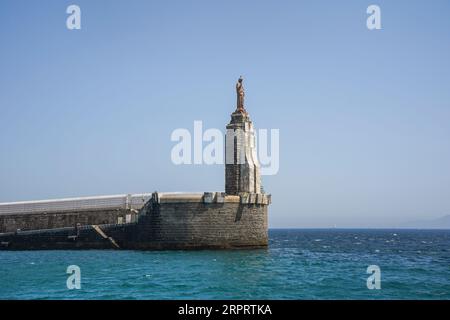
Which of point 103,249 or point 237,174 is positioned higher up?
point 237,174

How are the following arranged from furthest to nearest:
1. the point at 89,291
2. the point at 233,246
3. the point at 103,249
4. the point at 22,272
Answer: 1. the point at 103,249
2. the point at 233,246
3. the point at 22,272
4. the point at 89,291

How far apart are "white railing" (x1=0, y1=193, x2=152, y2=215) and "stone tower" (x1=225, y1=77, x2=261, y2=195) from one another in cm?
826

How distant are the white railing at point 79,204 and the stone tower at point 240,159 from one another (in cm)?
826

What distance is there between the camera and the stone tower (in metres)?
40.6

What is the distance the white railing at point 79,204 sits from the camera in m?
45.0

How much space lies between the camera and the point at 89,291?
73.0 ft

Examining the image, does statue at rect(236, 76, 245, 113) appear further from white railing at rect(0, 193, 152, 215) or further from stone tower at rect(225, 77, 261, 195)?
white railing at rect(0, 193, 152, 215)

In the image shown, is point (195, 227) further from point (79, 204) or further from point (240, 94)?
point (79, 204)

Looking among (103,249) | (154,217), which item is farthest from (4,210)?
(154,217)

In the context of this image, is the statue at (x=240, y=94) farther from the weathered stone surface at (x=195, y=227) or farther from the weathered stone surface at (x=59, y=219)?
the weathered stone surface at (x=59, y=219)

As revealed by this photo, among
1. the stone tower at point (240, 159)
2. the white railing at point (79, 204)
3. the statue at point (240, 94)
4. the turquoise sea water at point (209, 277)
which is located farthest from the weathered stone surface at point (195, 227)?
the statue at point (240, 94)

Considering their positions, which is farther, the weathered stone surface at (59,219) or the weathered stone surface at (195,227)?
the weathered stone surface at (59,219)
